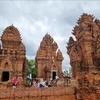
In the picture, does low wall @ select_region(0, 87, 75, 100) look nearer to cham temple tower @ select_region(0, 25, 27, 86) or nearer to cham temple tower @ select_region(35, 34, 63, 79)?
cham temple tower @ select_region(0, 25, 27, 86)

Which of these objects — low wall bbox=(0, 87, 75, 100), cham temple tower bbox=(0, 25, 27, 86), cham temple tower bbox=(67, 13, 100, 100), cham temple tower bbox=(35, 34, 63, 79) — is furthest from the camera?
cham temple tower bbox=(35, 34, 63, 79)

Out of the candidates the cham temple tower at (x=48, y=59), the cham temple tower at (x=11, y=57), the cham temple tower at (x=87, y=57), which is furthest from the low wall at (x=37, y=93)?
the cham temple tower at (x=48, y=59)

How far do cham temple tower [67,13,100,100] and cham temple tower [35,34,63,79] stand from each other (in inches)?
596

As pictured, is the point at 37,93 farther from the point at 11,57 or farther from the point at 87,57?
the point at 11,57

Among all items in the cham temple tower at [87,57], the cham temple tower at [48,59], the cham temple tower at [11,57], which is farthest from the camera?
the cham temple tower at [48,59]

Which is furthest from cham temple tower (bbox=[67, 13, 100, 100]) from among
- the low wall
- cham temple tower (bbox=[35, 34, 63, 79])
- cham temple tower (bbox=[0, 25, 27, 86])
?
cham temple tower (bbox=[35, 34, 63, 79])

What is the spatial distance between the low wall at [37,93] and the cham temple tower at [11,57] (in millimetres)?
8331

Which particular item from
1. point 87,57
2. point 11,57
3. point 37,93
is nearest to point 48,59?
point 11,57

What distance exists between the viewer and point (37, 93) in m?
10.1

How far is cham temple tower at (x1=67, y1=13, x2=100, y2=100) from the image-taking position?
10.0 meters

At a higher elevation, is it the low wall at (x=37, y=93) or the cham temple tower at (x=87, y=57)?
the cham temple tower at (x=87, y=57)

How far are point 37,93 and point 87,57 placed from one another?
184 inches

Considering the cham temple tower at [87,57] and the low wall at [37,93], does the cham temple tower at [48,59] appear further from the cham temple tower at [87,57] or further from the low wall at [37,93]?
the low wall at [37,93]

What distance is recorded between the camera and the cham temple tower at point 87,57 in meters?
10.0
